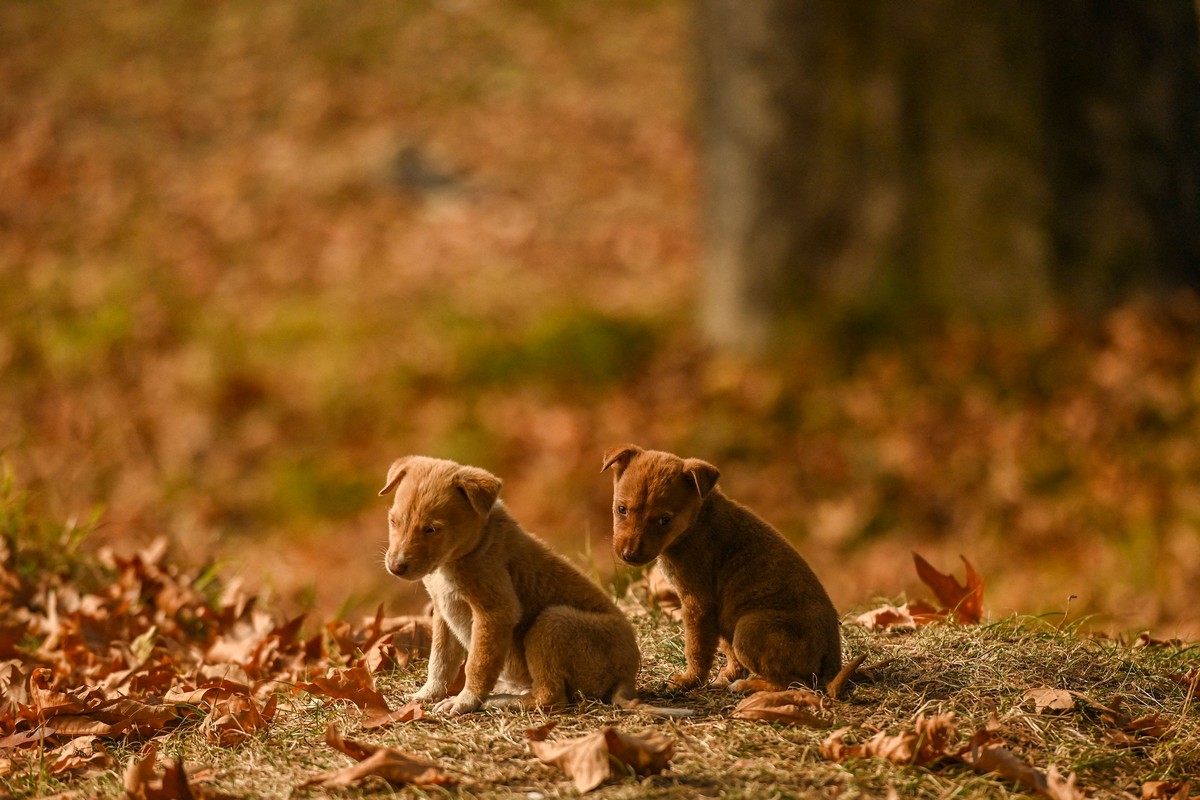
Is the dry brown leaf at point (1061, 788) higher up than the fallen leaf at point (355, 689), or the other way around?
the dry brown leaf at point (1061, 788)

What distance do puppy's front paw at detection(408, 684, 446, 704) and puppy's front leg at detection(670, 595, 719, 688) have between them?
0.81m

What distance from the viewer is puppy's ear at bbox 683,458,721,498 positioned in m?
4.11

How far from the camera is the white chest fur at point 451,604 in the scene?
4.18m

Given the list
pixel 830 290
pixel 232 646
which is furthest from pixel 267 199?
pixel 232 646

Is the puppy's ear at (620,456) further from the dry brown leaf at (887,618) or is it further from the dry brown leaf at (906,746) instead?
the dry brown leaf at (887,618)

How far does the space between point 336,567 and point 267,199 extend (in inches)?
255

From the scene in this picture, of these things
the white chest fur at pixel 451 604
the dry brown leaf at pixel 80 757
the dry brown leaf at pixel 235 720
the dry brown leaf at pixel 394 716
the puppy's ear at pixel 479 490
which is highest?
the puppy's ear at pixel 479 490

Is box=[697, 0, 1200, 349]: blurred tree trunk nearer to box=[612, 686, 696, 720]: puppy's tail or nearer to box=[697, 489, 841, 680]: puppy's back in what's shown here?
box=[697, 489, 841, 680]: puppy's back

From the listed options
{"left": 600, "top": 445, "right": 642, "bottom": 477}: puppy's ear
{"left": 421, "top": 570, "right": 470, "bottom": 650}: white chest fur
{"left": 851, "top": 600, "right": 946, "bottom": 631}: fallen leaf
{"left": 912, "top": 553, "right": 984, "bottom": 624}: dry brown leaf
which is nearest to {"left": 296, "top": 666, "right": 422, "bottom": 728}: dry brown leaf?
{"left": 421, "top": 570, "right": 470, "bottom": 650}: white chest fur

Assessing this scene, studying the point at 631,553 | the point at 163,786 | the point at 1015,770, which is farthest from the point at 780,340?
the point at 163,786

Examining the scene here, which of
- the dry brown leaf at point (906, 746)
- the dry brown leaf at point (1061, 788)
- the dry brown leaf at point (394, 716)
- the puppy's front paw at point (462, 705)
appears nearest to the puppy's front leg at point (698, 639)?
the dry brown leaf at point (906, 746)

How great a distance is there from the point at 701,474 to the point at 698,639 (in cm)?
61

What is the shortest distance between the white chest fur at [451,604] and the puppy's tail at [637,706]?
52 cm

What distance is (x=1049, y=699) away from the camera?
427cm
